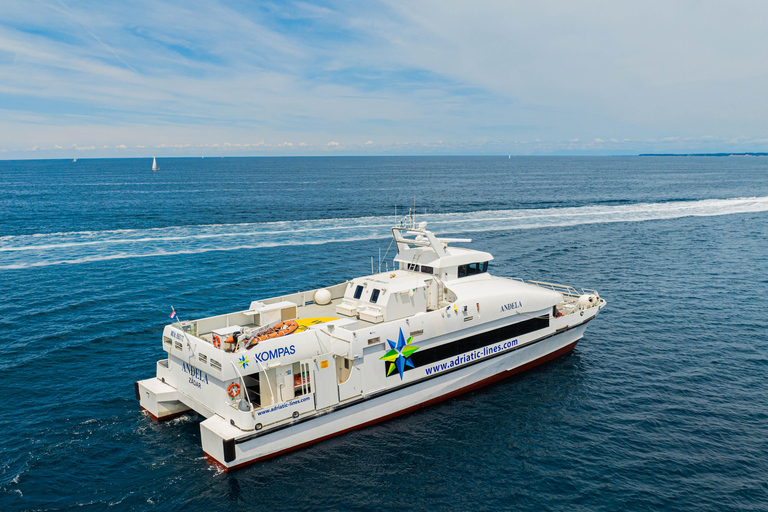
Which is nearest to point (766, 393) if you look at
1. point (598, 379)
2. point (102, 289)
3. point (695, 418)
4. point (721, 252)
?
point (695, 418)

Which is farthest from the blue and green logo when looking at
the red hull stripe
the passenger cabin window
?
the passenger cabin window

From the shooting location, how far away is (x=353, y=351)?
62.4 feet

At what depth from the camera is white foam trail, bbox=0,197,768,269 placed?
48188mm

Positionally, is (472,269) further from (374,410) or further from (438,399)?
(374,410)

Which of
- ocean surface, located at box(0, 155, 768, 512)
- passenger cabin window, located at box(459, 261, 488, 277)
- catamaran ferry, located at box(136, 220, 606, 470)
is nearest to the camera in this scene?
ocean surface, located at box(0, 155, 768, 512)

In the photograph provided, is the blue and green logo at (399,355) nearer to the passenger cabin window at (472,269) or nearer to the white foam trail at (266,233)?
the passenger cabin window at (472,269)

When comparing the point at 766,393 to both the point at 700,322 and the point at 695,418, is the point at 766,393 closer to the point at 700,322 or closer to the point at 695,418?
the point at 695,418

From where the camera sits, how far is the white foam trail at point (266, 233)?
1897 inches

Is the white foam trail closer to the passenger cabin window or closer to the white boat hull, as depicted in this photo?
the passenger cabin window

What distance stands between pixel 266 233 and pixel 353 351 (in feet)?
142

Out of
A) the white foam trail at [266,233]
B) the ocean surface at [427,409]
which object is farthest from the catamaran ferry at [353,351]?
the white foam trail at [266,233]

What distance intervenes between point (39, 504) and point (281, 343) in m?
8.71

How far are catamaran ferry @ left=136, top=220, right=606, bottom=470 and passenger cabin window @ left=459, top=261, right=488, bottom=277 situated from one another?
0.08 meters

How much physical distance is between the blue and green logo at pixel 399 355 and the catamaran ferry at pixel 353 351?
45 mm
